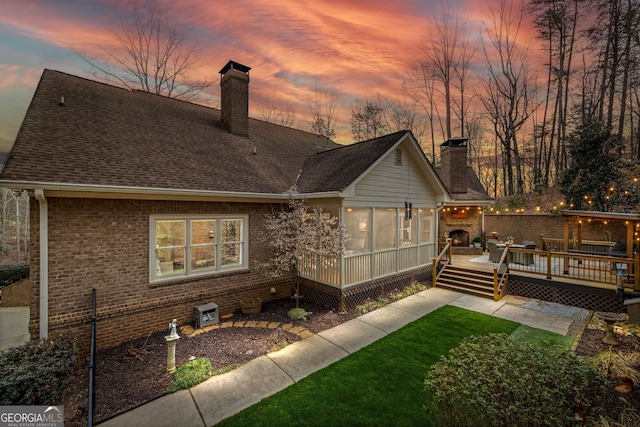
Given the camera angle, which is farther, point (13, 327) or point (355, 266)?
point (355, 266)

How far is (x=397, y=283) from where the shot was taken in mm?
9938

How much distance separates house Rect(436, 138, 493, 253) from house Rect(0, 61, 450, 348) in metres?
4.23

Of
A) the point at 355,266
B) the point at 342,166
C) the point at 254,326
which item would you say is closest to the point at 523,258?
the point at 355,266

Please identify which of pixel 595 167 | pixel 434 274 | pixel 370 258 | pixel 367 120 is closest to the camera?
pixel 370 258

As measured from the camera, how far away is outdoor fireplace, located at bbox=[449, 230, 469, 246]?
15422mm

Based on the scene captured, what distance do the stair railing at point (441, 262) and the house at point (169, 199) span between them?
1.67 feet

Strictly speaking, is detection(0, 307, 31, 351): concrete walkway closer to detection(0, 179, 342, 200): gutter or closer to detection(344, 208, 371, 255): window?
detection(0, 179, 342, 200): gutter

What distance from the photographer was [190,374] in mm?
4844

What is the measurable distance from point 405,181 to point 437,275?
14.7ft

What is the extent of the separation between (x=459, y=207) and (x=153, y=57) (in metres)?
22.4

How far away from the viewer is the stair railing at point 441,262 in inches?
432

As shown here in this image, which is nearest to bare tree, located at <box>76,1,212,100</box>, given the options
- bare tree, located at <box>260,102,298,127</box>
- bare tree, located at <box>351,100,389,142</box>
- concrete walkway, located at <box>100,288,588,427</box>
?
bare tree, located at <box>260,102,298,127</box>

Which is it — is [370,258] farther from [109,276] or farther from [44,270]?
[44,270]

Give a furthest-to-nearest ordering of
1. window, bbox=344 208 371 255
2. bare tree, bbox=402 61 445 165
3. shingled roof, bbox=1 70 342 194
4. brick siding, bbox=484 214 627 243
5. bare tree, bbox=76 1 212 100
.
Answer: bare tree, bbox=402 61 445 165, bare tree, bbox=76 1 212 100, window, bbox=344 208 371 255, brick siding, bbox=484 214 627 243, shingled roof, bbox=1 70 342 194
